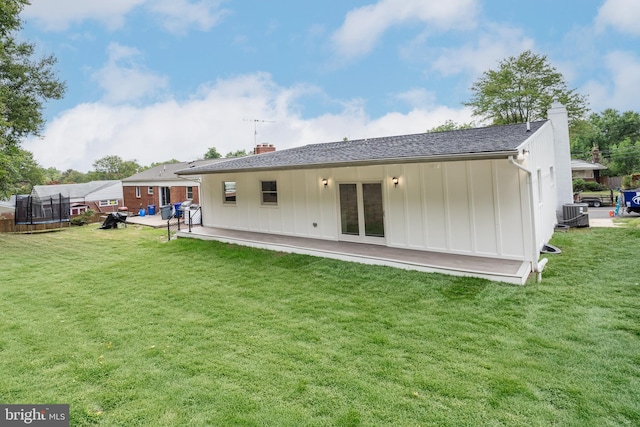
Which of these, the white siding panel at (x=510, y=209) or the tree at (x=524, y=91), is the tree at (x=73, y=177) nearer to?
the tree at (x=524, y=91)

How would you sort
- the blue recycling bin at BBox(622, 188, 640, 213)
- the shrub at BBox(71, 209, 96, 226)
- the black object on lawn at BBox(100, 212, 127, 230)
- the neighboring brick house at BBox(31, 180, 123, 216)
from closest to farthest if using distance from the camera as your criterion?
1. the blue recycling bin at BBox(622, 188, 640, 213)
2. the black object on lawn at BBox(100, 212, 127, 230)
3. the shrub at BBox(71, 209, 96, 226)
4. the neighboring brick house at BBox(31, 180, 123, 216)

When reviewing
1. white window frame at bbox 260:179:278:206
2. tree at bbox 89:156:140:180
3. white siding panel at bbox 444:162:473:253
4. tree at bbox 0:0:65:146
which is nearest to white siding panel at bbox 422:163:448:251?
white siding panel at bbox 444:162:473:253

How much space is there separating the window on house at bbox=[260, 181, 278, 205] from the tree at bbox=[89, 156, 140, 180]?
5513 centimetres

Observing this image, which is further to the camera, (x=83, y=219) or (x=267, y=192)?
(x=83, y=219)

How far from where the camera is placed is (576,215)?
10586 millimetres

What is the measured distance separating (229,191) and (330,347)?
29.5ft

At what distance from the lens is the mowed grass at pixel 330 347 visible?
2936 millimetres

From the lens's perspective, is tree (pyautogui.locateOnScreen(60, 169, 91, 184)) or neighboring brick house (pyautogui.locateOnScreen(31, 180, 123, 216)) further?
tree (pyautogui.locateOnScreen(60, 169, 91, 184))

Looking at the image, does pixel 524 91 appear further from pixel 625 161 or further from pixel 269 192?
pixel 269 192

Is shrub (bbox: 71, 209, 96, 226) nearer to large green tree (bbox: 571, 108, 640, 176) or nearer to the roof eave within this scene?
the roof eave

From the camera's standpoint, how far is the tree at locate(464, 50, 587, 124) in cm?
2422

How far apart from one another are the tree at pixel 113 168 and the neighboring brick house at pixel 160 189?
123ft

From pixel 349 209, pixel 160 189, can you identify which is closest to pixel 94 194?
pixel 160 189

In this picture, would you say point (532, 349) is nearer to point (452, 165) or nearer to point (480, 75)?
point (452, 165)
